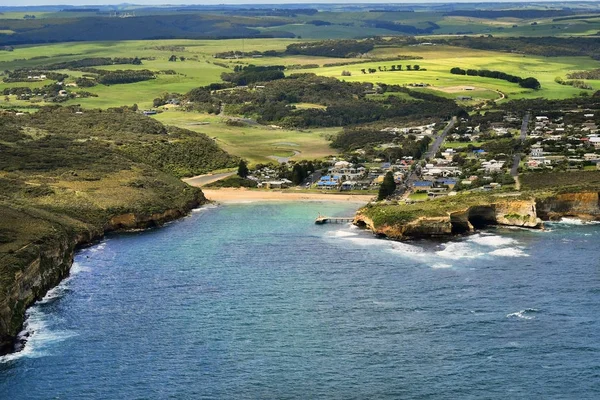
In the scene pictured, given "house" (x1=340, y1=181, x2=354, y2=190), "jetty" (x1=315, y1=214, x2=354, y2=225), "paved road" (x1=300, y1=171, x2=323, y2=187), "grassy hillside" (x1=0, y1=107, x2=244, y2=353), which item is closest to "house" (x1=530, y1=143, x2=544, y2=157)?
"house" (x1=340, y1=181, x2=354, y2=190)

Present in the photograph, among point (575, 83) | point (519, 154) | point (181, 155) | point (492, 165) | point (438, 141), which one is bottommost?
point (181, 155)

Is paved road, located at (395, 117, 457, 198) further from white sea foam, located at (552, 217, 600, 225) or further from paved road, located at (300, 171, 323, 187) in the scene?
white sea foam, located at (552, 217, 600, 225)

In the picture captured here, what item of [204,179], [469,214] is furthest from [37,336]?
[204,179]

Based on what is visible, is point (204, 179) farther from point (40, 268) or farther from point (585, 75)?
point (585, 75)

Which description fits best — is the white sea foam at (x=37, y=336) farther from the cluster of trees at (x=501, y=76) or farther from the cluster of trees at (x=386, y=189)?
the cluster of trees at (x=501, y=76)

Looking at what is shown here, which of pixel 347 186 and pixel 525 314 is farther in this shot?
pixel 347 186

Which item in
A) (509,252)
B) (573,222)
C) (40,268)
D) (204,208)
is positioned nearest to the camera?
(40,268)

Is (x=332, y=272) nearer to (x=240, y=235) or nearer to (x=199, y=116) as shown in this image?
(x=240, y=235)
